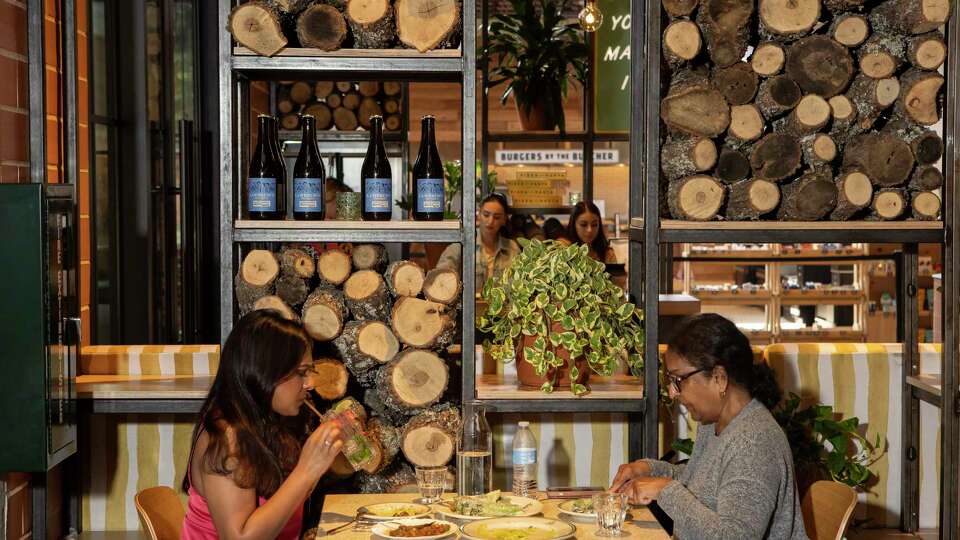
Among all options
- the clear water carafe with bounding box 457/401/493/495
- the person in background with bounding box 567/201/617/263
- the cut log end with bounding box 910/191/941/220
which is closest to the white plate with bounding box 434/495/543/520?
the clear water carafe with bounding box 457/401/493/495

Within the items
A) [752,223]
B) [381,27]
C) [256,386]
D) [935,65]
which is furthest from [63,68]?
[935,65]

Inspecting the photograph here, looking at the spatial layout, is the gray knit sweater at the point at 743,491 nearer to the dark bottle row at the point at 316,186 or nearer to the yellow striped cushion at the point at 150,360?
the dark bottle row at the point at 316,186

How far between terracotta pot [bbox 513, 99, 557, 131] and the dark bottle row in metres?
3.28

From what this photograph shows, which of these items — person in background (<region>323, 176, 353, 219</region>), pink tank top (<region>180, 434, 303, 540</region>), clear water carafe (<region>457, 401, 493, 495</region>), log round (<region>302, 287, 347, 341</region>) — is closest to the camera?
pink tank top (<region>180, 434, 303, 540</region>)

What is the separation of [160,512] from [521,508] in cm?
90

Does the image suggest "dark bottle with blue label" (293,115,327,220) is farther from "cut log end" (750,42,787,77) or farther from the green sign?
the green sign

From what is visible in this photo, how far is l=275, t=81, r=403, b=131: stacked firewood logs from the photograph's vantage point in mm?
7113

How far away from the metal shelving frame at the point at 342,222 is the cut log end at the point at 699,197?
67 cm

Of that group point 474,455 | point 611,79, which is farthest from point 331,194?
point 474,455

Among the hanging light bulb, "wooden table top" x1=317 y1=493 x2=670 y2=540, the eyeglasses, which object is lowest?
"wooden table top" x1=317 y1=493 x2=670 y2=540

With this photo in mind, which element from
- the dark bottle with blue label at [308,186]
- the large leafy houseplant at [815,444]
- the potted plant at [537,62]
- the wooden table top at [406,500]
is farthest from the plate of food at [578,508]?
the potted plant at [537,62]

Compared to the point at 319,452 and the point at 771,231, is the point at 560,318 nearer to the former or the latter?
the point at 771,231

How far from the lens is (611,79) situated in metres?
7.10

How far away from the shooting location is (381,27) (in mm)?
3260
